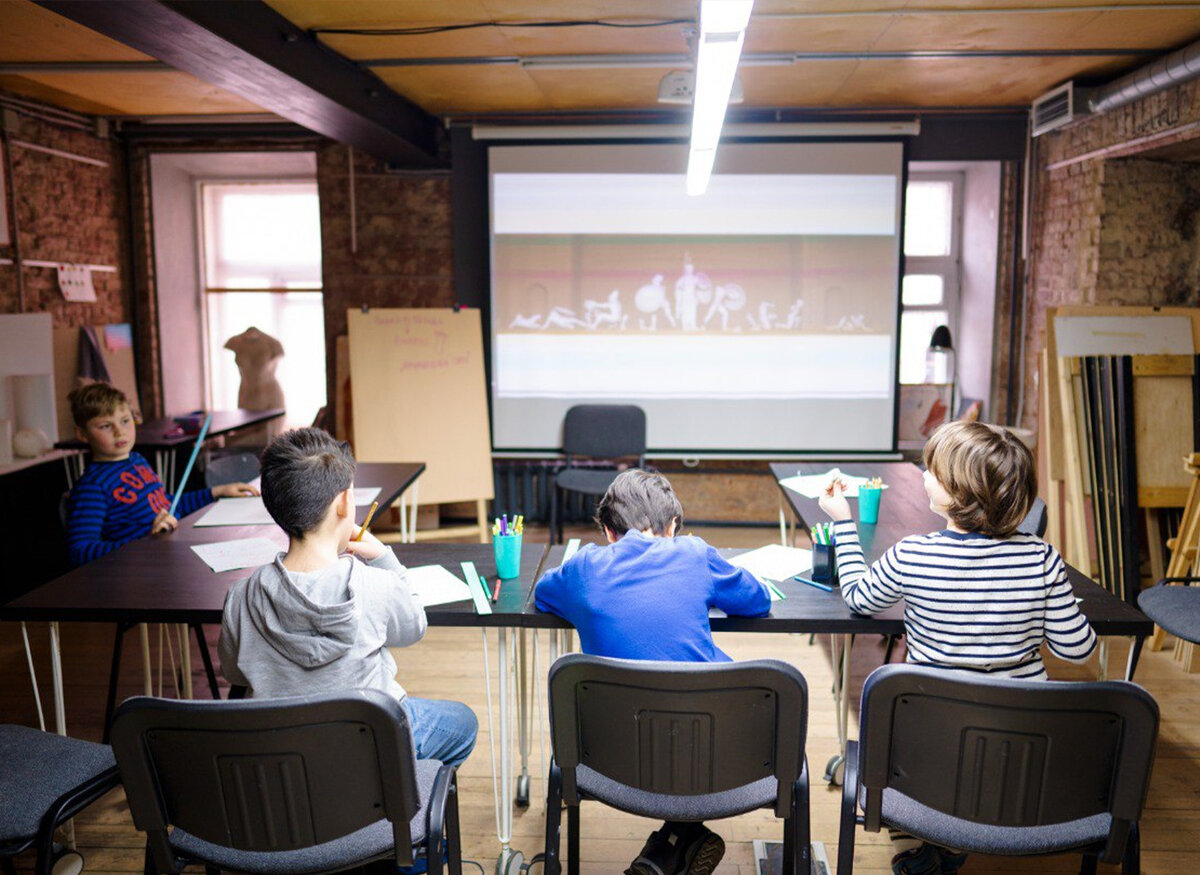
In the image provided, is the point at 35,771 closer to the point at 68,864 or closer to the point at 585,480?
the point at 68,864

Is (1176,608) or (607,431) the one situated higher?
(607,431)

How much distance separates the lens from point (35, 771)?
6.26 ft

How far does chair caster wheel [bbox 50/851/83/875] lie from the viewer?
2.40 metres

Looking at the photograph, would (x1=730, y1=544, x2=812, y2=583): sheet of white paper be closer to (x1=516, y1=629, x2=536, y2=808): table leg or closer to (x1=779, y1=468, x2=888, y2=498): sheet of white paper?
(x1=516, y1=629, x2=536, y2=808): table leg

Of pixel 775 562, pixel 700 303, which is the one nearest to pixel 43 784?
pixel 775 562

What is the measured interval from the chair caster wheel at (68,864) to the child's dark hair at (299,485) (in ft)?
4.02

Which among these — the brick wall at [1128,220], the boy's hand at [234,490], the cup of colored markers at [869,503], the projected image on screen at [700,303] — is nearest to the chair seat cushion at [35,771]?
the boy's hand at [234,490]

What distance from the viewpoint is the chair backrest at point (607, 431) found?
570 centimetres

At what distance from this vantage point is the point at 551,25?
3934 millimetres

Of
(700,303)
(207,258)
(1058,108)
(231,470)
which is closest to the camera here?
(231,470)

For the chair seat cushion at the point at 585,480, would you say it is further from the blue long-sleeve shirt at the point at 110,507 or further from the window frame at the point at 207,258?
the window frame at the point at 207,258

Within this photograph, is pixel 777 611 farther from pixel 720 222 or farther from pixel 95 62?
pixel 95 62

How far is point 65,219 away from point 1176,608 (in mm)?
6003

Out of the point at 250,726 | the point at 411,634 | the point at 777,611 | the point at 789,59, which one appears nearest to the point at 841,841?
the point at 777,611
